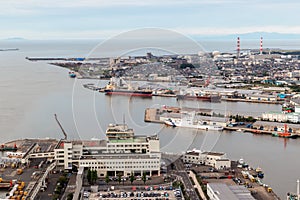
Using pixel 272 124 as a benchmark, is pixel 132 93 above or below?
above

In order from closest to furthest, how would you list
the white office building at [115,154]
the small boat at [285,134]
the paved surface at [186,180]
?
the paved surface at [186,180]
the white office building at [115,154]
the small boat at [285,134]

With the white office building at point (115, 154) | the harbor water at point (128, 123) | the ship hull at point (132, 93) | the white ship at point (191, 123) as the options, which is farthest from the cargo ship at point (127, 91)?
the white office building at point (115, 154)

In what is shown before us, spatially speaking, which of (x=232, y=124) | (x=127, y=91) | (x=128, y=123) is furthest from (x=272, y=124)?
(x=127, y=91)

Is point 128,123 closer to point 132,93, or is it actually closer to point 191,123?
point 191,123

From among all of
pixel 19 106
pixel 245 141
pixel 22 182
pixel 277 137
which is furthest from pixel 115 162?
pixel 19 106

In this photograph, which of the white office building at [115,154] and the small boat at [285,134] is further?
the small boat at [285,134]

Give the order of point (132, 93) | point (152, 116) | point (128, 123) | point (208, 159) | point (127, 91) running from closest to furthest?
1. point (208, 159)
2. point (128, 123)
3. point (152, 116)
4. point (132, 93)
5. point (127, 91)

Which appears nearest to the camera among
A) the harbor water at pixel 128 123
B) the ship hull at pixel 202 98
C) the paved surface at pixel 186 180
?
the paved surface at pixel 186 180

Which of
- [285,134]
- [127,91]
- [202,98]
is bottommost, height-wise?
[285,134]

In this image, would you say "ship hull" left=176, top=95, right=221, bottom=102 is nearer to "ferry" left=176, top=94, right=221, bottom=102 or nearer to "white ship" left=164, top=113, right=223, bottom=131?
"ferry" left=176, top=94, right=221, bottom=102

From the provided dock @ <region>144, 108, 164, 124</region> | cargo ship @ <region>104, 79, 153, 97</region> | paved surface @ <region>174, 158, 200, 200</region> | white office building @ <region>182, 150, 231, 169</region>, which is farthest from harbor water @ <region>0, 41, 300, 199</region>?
paved surface @ <region>174, 158, 200, 200</region>

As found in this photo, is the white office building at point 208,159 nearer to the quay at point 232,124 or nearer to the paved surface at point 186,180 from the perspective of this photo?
the paved surface at point 186,180
